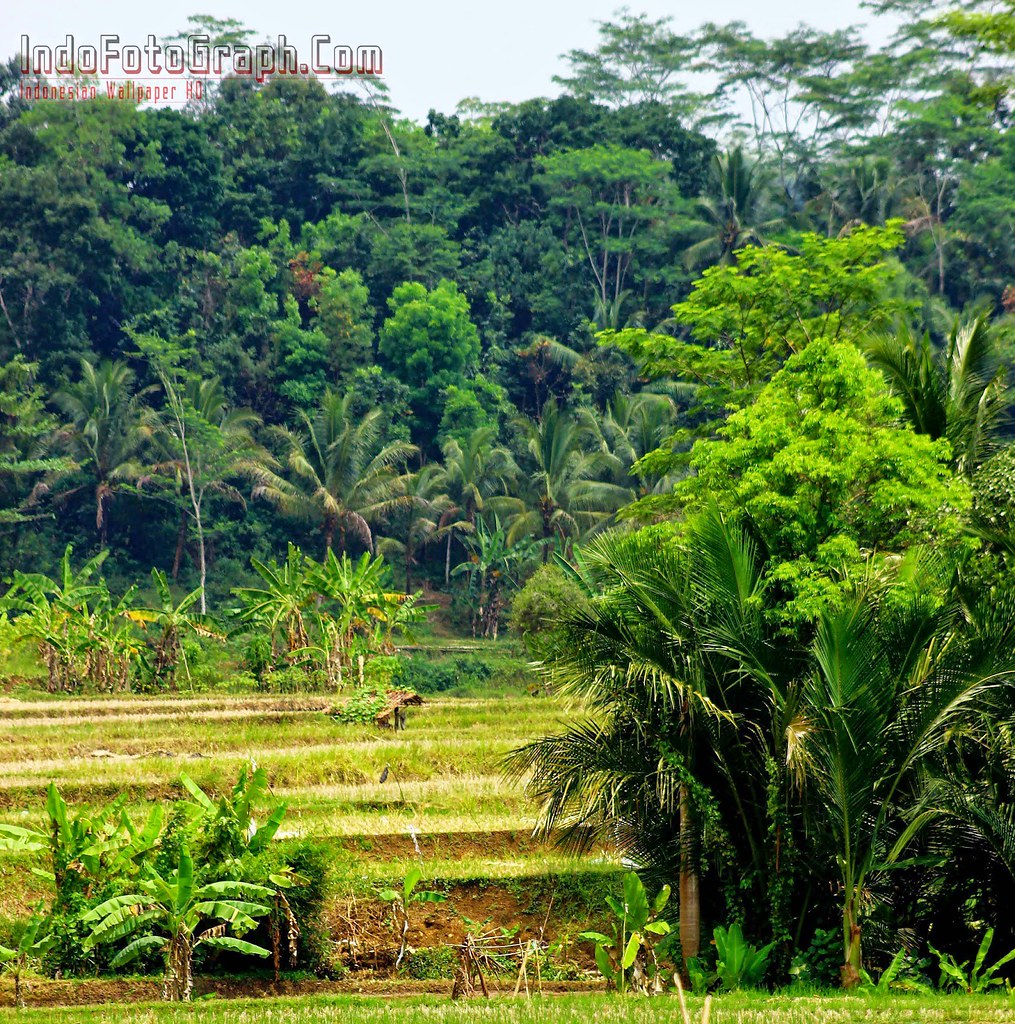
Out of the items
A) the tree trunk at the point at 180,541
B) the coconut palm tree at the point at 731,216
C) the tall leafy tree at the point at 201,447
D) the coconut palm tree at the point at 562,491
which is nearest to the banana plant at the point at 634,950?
the coconut palm tree at the point at 562,491

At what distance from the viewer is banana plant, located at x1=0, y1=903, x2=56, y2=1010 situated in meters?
9.44

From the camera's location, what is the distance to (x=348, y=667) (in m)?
27.0

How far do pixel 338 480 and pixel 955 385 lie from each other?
26.6m

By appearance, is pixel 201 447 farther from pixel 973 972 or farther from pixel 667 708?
pixel 973 972

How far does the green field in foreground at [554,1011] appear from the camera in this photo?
8398 millimetres

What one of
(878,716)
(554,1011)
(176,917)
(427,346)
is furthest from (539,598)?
(554,1011)

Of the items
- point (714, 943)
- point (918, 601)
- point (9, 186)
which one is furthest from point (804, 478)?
point (9, 186)

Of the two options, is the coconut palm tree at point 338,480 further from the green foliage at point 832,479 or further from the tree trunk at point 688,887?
the tree trunk at point 688,887

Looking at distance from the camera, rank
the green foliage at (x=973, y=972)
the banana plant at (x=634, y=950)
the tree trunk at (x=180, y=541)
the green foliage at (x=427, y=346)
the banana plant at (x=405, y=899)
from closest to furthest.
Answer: the banana plant at (x=634, y=950) → the green foliage at (x=973, y=972) → the banana plant at (x=405, y=899) → the tree trunk at (x=180, y=541) → the green foliage at (x=427, y=346)

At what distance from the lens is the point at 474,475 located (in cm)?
4316

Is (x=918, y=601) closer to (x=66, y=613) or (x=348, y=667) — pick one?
(x=348, y=667)

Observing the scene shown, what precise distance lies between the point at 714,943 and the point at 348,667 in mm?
16310

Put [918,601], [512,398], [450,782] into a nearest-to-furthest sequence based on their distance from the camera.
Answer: [918,601] < [450,782] < [512,398]

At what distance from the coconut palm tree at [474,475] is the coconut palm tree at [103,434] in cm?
942
